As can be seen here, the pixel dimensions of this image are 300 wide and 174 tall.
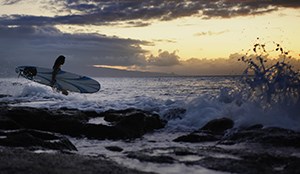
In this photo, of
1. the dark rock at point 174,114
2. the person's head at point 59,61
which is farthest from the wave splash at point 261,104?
the person's head at point 59,61

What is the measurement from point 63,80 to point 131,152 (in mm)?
11546

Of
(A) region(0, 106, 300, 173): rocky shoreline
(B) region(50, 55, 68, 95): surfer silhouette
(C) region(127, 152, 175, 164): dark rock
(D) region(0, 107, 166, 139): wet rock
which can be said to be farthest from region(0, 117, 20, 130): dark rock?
(B) region(50, 55, 68, 95): surfer silhouette

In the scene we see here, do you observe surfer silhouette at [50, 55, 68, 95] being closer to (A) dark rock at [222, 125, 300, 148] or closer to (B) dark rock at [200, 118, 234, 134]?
(B) dark rock at [200, 118, 234, 134]

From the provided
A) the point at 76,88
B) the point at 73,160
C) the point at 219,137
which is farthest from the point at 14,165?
the point at 76,88

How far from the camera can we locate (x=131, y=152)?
7.45m

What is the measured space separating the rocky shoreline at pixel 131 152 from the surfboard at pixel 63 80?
5.80 meters

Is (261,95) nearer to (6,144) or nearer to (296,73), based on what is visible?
(296,73)

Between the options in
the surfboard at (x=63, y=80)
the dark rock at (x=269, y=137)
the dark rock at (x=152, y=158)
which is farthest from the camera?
the surfboard at (x=63, y=80)

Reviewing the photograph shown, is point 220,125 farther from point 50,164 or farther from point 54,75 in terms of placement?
point 54,75

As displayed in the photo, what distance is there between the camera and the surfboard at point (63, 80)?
1766 cm

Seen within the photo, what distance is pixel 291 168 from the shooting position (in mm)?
5840

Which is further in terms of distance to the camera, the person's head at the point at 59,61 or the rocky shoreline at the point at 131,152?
the person's head at the point at 59,61

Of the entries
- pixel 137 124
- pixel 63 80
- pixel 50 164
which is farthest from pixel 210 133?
pixel 63 80

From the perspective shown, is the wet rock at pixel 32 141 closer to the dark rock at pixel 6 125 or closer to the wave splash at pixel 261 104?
the dark rock at pixel 6 125
